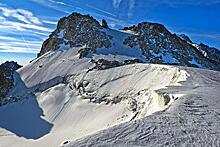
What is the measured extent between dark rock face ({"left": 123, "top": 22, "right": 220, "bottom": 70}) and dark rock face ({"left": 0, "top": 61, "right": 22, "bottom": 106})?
521 inches

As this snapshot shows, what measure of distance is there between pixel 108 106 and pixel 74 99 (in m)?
4.82

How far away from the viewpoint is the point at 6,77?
1409 inches

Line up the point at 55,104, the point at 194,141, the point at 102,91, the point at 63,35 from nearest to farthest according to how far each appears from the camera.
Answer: the point at 194,141 → the point at 102,91 → the point at 55,104 → the point at 63,35

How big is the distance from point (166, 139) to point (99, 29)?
3244cm

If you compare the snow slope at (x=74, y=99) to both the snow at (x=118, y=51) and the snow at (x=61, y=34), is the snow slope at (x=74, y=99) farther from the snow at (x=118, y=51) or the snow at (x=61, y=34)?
the snow at (x=61, y=34)

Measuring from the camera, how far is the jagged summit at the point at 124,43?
35384 mm

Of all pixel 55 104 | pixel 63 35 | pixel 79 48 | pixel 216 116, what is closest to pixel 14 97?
pixel 55 104

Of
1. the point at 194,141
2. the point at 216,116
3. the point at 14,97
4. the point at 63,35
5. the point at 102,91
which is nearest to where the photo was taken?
the point at 194,141

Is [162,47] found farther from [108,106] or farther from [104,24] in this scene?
[108,106]

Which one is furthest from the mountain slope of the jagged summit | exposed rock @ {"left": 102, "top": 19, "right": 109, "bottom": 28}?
exposed rock @ {"left": 102, "top": 19, "right": 109, "bottom": 28}

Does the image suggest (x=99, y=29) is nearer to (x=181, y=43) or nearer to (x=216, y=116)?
(x=181, y=43)

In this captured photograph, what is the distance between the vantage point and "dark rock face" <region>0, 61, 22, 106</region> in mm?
33062

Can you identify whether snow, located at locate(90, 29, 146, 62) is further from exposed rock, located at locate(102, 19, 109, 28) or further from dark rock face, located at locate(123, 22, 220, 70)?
exposed rock, located at locate(102, 19, 109, 28)

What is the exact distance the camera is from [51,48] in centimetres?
3853
